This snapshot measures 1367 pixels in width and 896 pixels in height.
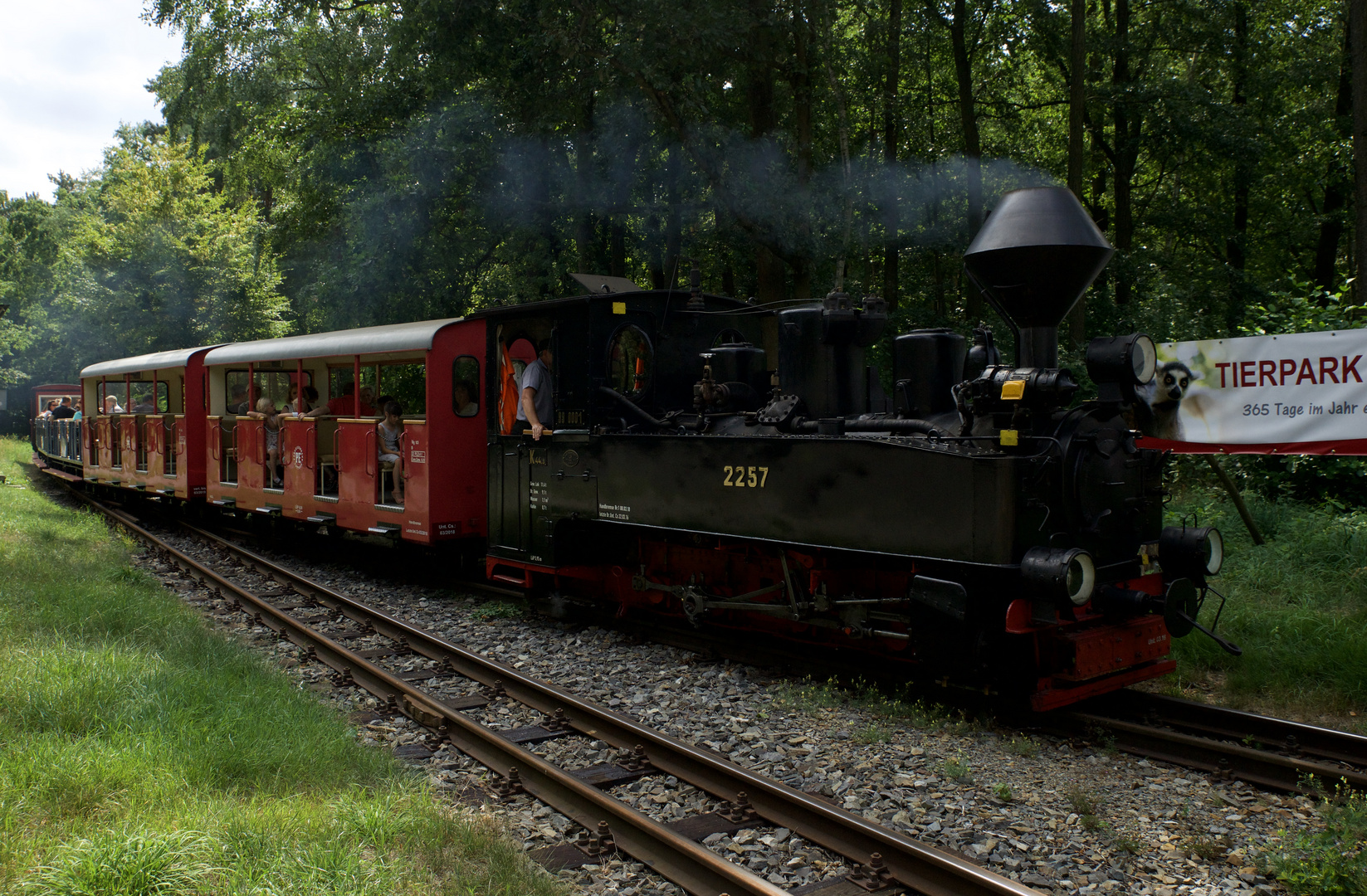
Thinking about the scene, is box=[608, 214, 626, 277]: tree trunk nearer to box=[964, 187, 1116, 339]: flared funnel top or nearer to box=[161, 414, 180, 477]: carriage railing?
box=[161, 414, 180, 477]: carriage railing

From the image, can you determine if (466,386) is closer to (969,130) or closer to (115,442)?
(115,442)

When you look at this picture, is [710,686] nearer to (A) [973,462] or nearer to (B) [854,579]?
(B) [854,579]

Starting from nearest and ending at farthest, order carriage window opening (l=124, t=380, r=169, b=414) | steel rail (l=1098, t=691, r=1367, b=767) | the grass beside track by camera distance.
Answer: the grass beside track → steel rail (l=1098, t=691, r=1367, b=767) → carriage window opening (l=124, t=380, r=169, b=414)

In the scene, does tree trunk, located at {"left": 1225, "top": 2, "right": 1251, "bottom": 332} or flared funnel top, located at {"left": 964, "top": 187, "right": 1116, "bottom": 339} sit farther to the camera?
tree trunk, located at {"left": 1225, "top": 2, "right": 1251, "bottom": 332}

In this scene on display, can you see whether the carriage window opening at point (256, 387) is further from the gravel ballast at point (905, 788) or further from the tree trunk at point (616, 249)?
the gravel ballast at point (905, 788)

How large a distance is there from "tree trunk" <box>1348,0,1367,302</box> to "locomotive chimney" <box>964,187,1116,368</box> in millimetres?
5923

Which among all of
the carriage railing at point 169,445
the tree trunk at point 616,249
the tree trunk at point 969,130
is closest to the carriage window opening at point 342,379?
the carriage railing at point 169,445

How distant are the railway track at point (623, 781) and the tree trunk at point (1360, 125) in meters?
8.65

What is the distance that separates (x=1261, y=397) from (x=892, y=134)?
1541cm

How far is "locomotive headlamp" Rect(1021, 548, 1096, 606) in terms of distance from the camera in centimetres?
466

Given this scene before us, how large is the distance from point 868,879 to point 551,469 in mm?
5014

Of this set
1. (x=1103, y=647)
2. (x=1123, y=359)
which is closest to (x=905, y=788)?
(x=1103, y=647)

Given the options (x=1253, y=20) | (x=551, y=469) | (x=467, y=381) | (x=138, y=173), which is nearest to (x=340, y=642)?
(x=551, y=469)

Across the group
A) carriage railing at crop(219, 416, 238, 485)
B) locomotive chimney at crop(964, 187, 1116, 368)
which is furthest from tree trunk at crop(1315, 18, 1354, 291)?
carriage railing at crop(219, 416, 238, 485)
